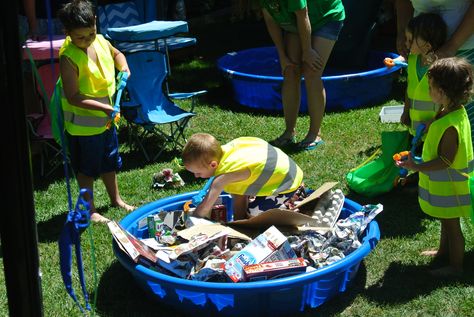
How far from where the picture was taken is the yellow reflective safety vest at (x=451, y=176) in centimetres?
378

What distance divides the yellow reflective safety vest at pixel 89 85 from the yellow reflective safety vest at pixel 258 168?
92 centimetres

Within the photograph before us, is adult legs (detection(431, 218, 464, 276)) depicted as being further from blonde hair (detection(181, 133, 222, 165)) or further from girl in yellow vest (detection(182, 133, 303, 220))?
blonde hair (detection(181, 133, 222, 165))

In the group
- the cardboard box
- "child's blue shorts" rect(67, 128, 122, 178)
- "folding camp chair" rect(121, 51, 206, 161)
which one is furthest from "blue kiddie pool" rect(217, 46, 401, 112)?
the cardboard box

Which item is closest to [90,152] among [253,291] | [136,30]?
[136,30]

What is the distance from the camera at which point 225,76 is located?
7.57m

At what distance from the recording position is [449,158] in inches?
148

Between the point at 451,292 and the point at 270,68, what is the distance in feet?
17.2

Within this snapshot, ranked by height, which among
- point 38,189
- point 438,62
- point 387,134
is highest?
point 438,62

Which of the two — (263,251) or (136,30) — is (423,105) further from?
(136,30)

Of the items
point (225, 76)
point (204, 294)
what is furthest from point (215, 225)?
Result: point (225, 76)

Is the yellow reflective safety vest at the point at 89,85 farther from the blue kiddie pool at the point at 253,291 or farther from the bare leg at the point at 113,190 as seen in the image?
the blue kiddie pool at the point at 253,291

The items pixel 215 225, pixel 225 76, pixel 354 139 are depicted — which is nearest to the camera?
pixel 215 225

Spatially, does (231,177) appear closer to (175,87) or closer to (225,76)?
(225,76)

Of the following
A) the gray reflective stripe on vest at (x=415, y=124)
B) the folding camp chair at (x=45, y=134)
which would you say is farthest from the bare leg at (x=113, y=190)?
the gray reflective stripe on vest at (x=415, y=124)
